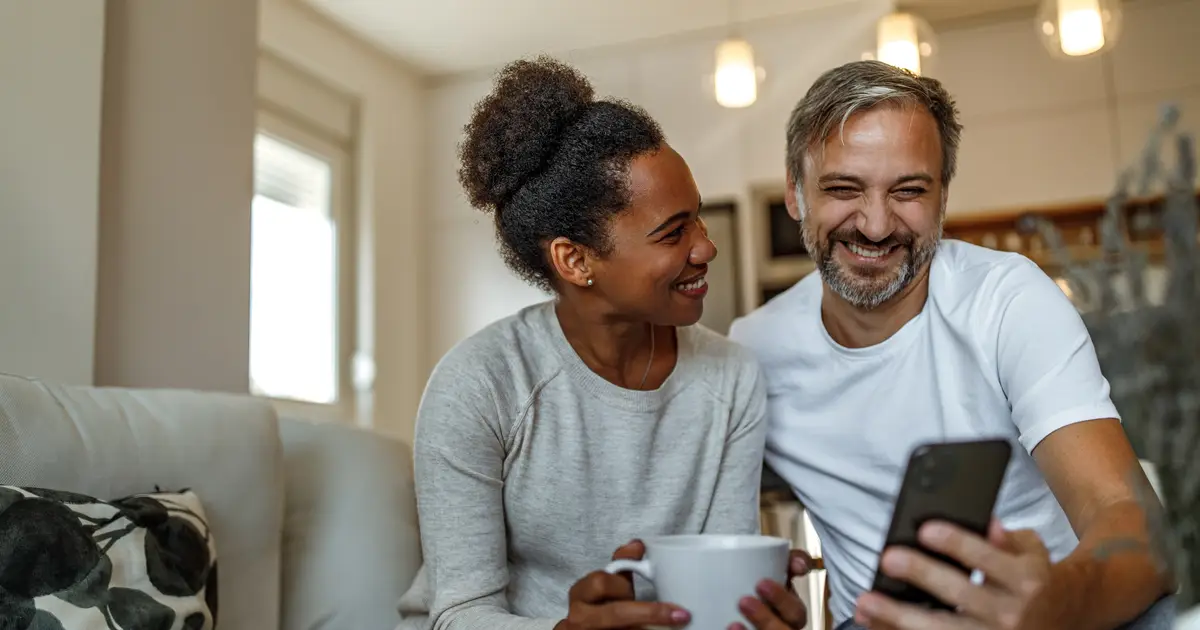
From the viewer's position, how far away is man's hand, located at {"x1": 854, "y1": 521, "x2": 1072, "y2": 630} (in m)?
0.64

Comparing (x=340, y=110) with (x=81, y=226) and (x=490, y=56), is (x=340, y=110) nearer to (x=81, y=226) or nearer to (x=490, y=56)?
(x=490, y=56)

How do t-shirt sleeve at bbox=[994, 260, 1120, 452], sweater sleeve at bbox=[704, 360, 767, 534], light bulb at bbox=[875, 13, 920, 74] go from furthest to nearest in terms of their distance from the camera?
light bulb at bbox=[875, 13, 920, 74] < sweater sleeve at bbox=[704, 360, 767, 534] < t-shirt sleeve at bbox=[994, 260, 1120, 452]

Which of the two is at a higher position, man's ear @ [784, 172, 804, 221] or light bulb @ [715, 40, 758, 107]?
light bulb @ [715, 40, 758, 107]

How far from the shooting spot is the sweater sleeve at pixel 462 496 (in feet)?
3.70

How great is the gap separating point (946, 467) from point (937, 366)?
2.21 ft

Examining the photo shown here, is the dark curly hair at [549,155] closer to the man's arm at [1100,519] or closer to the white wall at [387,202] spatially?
the man's arm at [1100,519]

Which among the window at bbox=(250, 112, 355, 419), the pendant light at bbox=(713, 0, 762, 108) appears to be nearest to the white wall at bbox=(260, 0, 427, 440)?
the window at bbox=(250, 112, 355, 419)

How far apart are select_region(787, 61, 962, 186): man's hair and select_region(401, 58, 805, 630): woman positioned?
0.72 ft

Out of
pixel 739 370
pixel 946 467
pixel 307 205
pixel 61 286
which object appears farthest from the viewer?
pixel 307 205

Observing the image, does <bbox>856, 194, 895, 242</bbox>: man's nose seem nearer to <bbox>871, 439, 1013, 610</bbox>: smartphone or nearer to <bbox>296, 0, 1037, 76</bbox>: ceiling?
<bbox>871, 439, 1013, 610</bbox>: smartphone

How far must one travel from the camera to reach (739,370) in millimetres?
1368

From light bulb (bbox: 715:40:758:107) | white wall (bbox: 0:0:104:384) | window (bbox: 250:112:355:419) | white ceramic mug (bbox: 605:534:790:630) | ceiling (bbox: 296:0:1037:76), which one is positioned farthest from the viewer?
ceiling (bbox: 296:0:1037:76)

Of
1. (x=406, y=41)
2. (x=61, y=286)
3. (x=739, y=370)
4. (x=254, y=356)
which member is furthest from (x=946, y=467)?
(x=406, y=41)

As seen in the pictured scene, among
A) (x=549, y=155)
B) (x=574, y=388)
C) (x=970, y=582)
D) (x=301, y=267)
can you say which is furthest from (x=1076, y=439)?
(x=301, y=267)
